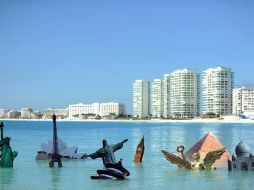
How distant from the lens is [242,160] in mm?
26703

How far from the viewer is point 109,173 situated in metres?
23.1

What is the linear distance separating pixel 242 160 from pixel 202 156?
2.09 meters

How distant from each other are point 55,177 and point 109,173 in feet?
10.4

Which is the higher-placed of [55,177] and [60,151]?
[60,151]

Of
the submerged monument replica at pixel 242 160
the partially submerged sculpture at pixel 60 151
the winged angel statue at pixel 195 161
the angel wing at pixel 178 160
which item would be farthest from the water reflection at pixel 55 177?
the submerged monument replica at pixel 242 160

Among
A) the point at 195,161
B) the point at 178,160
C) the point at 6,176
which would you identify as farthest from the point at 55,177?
the point at 195,161

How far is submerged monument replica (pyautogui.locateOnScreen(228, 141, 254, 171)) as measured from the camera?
26625 mm

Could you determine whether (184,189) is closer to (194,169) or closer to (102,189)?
(102,189)

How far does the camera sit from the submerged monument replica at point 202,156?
26578mm

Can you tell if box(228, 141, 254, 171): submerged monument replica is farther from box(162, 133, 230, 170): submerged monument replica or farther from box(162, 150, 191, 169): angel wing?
box(162, 150, 191, 169): angel wing

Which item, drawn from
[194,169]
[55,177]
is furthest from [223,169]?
[55,177]

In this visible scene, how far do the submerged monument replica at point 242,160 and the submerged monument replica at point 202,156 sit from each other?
723mm

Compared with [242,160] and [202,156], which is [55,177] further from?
[242,160]

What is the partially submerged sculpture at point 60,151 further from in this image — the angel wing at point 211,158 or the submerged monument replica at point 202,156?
the angel wing at point 211,158
